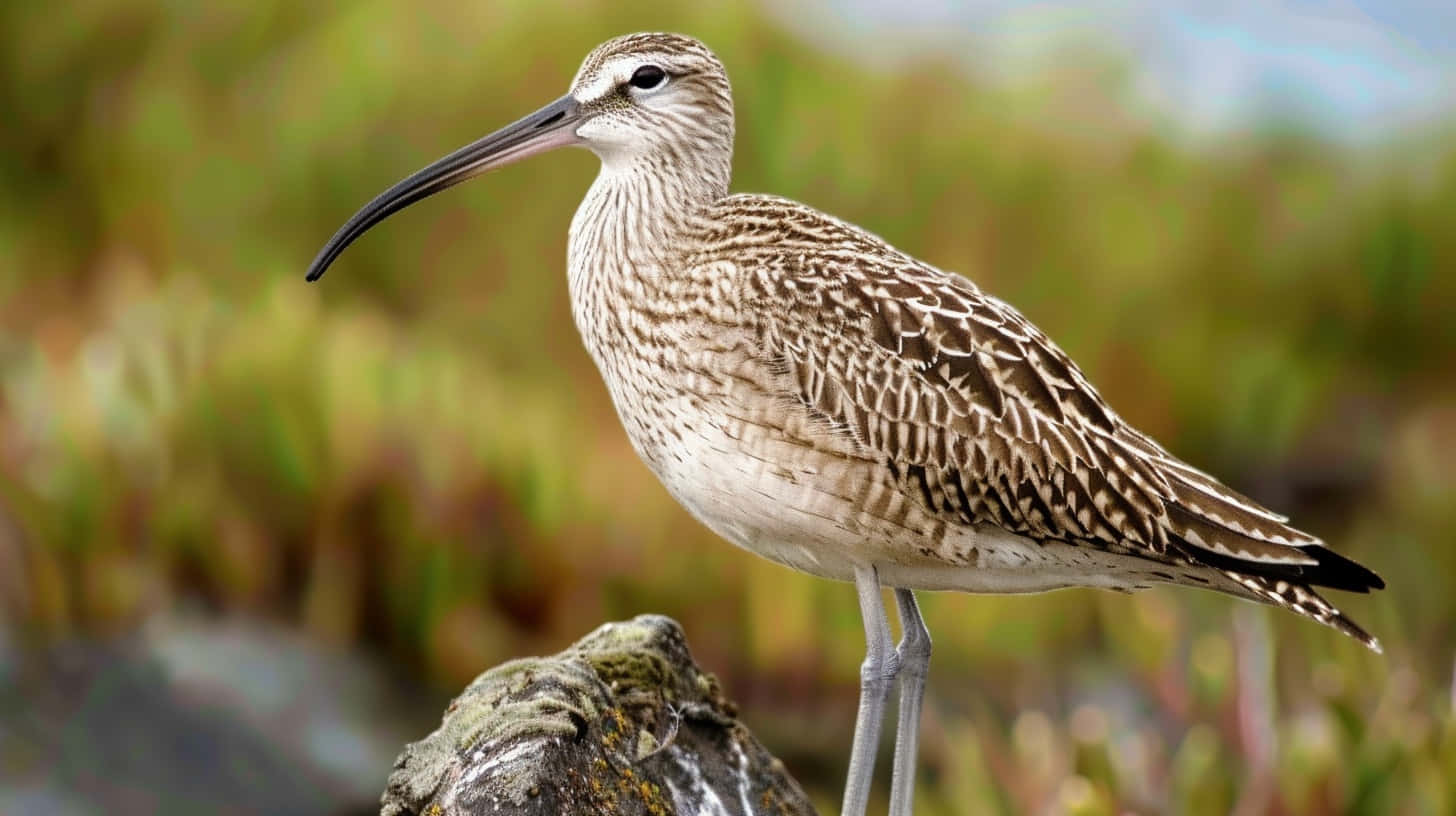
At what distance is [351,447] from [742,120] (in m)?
3.17

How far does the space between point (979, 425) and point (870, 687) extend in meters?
0.80

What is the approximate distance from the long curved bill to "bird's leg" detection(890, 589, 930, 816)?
159 centimetres

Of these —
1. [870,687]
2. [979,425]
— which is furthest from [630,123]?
[870,687]

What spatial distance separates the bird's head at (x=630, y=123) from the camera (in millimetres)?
5270

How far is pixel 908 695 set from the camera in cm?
528

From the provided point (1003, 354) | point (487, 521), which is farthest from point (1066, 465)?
point (487, 521)

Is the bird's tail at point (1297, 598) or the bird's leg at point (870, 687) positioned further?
the bird's leg at point (870, 687)

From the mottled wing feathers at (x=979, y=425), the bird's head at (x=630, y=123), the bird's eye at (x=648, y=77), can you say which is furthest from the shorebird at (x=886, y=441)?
the bird's eye at (x=648, y=77)

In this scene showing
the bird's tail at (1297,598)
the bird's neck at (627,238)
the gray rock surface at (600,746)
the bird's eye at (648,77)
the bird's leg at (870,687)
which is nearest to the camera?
the gray rock surface at (600,746)

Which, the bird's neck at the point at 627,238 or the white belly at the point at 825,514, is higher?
the bird's neck at the point at 627,238

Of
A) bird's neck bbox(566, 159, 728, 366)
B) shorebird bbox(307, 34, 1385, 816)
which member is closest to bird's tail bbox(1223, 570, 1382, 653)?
shorebird bbox(307, 34, 1385, 816)

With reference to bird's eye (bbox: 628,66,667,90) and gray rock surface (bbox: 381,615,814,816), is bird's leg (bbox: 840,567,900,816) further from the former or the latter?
bird's eye (bbox: 628,66,667,90)

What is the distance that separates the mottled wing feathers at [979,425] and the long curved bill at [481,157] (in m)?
0.67

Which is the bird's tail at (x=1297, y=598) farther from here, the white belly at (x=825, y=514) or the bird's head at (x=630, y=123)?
the bird's head at (x=630, y=123)
